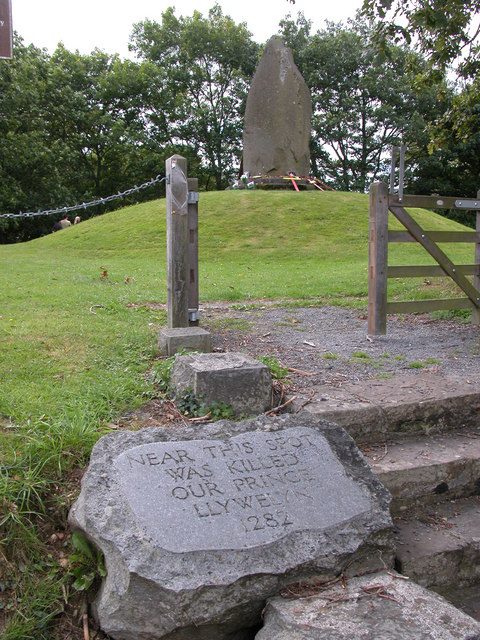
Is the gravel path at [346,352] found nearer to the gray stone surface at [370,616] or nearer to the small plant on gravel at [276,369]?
the small plant on gravel at [276,369]

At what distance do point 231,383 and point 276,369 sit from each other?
868 mm

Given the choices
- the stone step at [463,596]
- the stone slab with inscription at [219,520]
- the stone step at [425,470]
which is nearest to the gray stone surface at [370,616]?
the stone slab with inscription at [219,520]

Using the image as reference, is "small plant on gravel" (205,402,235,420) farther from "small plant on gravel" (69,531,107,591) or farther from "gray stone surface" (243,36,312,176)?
"gray stone surface" (243,36,312,176)

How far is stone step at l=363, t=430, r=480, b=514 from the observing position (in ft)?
12.4

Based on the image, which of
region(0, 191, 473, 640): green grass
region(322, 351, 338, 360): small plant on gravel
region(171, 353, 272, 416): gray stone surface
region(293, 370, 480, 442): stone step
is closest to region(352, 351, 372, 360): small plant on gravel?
region(322, 351, 338, 360): small plant on gravel

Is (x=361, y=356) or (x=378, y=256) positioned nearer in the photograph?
(x=361, y=356)

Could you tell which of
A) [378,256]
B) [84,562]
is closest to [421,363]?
[378,256]

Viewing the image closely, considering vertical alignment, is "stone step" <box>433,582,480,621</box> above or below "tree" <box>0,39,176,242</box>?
below

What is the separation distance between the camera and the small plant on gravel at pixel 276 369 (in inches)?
189

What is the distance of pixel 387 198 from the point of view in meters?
6.80

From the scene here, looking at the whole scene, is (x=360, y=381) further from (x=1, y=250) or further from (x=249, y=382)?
(x=1, y=250)

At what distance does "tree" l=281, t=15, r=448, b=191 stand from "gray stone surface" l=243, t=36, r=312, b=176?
15099mm

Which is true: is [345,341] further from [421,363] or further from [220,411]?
[220,411]

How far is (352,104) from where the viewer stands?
37.2 meters
